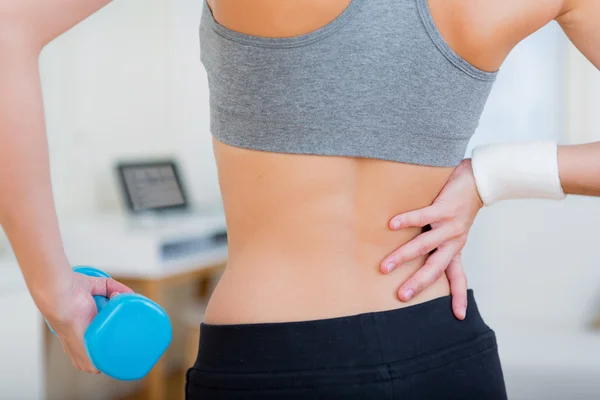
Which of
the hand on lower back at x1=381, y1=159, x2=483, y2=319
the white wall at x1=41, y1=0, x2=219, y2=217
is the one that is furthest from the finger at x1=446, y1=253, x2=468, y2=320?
the white wall at x1=41, y1=0, x2=219, y2=217

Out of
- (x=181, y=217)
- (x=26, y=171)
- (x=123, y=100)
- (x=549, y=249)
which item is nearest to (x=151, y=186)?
(x=181, y=217)

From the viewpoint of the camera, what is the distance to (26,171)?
0.61m

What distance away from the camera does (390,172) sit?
77 cm

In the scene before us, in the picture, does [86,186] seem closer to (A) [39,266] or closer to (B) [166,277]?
(B) [166,277]

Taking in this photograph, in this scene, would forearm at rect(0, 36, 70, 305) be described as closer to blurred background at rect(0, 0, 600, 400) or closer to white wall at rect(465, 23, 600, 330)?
blurred background at rect(0, 0, 600, 400)

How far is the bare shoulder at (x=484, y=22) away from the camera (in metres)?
0.71

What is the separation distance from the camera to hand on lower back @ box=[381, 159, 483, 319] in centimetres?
79

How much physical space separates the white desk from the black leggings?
1.74 meters

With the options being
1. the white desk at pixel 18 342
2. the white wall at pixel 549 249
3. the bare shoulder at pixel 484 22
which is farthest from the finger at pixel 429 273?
the white wall at pixel 549 249

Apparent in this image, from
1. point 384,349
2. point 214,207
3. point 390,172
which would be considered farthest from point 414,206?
point 214,207

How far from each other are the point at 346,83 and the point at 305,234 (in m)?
0.17

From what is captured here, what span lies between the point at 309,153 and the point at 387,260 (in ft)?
0.51

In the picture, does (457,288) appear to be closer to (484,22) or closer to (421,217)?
(421,217)

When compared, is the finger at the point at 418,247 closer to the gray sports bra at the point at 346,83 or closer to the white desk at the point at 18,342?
the gray sports bra at the point at 346,83
